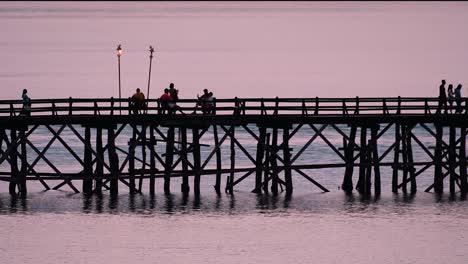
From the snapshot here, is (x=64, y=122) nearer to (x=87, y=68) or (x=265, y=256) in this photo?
(x=265, y=256)

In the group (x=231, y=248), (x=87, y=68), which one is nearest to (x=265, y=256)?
(x=231, y=248)

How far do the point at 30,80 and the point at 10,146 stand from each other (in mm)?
111021

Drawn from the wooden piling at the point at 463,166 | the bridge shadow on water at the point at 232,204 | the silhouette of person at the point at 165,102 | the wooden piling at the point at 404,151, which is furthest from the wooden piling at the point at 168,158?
the wooden piling at the point at 463,166

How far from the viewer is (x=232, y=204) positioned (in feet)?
161

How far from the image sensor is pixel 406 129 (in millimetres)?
52625

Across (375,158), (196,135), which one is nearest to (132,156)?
(196,135)

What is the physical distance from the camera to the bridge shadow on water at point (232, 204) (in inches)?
1854

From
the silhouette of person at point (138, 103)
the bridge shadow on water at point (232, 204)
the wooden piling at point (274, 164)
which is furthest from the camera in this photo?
the wooden piling at point (274, 164)

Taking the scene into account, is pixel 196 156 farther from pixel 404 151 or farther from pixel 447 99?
pixel 447 99

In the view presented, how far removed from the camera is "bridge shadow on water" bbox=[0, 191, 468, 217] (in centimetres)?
4709

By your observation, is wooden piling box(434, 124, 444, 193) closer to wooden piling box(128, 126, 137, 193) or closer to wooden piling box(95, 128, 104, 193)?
wooden piling box(128, 126, 137, 193)

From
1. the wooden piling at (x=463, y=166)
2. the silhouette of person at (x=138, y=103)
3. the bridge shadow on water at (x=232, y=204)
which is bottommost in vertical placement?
the bridge shadow on water at (x=232, y=204)

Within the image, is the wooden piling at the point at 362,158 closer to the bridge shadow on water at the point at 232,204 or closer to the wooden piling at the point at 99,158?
the bridge shadow on water at the point at 232,204

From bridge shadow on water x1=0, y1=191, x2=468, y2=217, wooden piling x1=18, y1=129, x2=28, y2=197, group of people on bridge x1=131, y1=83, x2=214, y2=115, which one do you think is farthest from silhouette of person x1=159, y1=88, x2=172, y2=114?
wooden piling x1=18, y1=129, x2=28, y2=197
